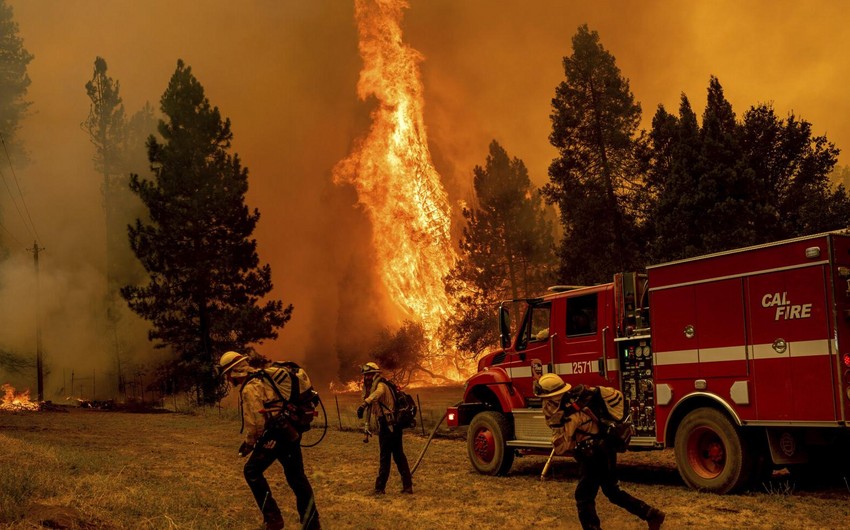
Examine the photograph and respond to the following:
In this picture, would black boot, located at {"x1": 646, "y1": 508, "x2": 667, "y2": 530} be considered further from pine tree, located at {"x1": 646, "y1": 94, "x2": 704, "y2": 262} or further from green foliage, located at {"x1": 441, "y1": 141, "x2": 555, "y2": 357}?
green foliage, located at {"x1": 441, "y1": 141, "x2": 555, "y2": 357}

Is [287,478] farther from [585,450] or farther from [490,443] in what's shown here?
[490,443]

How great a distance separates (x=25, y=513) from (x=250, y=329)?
31603 millimetres

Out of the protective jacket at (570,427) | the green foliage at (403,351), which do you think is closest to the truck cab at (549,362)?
the protective jacket at (570,427)

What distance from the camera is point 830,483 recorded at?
12.0 m

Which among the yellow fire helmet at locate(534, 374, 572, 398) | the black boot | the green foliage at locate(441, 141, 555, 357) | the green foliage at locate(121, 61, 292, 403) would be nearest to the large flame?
the green foliage at locate(441, 141, 555, 357)

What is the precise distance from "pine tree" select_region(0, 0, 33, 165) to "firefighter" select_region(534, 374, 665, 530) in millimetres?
57779

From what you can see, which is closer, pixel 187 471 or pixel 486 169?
pixel 187 471

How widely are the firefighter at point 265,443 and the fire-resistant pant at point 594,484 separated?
302 centimetres

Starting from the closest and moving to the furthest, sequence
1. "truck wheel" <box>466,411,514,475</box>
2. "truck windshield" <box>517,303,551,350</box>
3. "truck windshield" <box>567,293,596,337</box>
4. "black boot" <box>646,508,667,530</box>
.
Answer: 1. "black boot" <box>646,508,667,530</box>
2. "truck windshield" <box>567,293,596,337</box>
3. "truck windshield" <box>517,303,551,350</box>
4. "truck wheel" <box>466,411,514,475</box>

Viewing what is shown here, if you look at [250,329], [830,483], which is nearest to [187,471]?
[830,483]

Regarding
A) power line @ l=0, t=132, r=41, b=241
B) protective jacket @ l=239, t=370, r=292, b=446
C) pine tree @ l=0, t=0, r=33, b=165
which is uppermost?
pine tree @ l=0, t=0, r=33, b=165

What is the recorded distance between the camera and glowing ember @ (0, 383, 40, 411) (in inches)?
1572

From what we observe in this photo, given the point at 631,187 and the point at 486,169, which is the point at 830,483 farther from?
the point at 486,169

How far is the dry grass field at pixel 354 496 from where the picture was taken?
935cm
